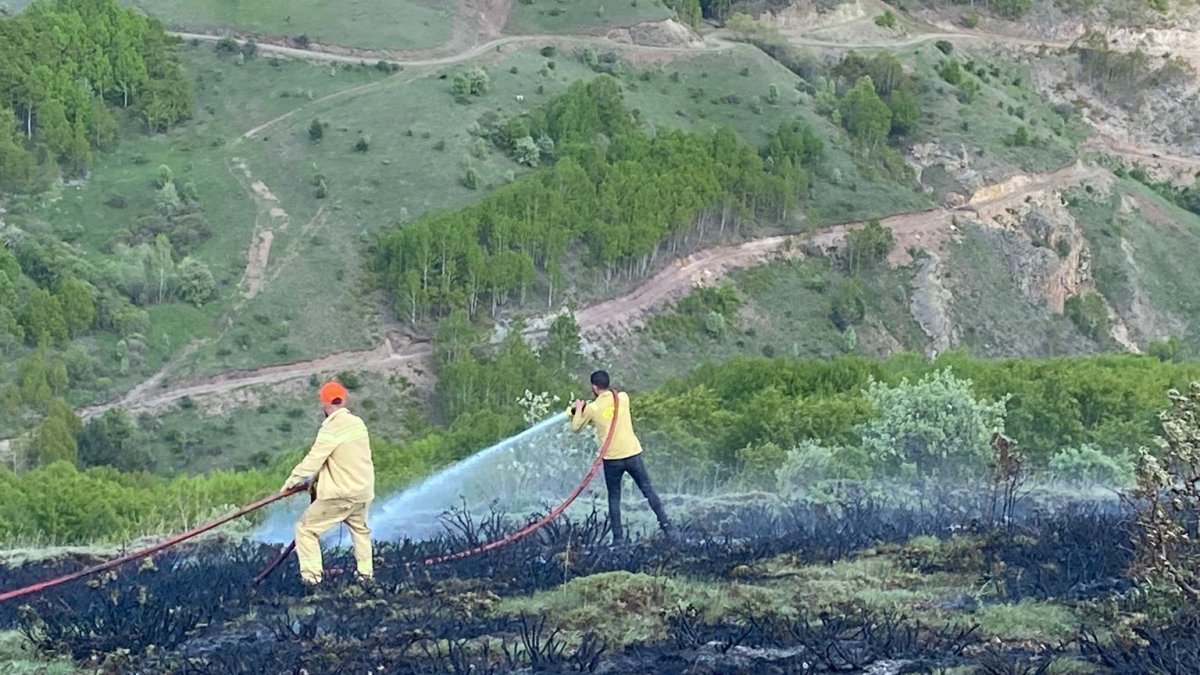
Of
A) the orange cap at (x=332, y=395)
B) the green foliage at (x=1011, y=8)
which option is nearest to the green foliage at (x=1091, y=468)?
the orange cap at (x=332, y=395)

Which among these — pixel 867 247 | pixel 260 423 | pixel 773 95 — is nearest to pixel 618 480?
pixel 260 423

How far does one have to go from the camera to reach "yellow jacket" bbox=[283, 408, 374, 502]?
13.0 m

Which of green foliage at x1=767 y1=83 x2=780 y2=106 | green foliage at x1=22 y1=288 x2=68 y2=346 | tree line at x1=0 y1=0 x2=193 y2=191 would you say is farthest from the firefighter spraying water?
green foliage at x1=767 y1=83 x2=780 y2=106

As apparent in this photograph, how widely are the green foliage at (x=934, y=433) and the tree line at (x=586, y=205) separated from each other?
153ft

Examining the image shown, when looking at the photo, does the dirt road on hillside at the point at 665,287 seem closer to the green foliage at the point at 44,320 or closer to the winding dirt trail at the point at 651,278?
the winding dirt trail at the point at 651,278

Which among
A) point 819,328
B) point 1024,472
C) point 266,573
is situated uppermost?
point 266,573

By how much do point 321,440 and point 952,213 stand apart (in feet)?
265

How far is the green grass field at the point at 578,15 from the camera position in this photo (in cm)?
10150

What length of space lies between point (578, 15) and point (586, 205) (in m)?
28.2

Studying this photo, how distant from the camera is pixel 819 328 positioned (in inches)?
3115

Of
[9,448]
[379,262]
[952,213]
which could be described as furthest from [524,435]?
[952,213]

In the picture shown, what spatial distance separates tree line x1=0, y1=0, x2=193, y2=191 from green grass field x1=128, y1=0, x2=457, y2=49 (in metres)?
5.41

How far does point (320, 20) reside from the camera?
96.4 metres

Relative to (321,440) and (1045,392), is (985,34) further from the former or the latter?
(321,440)
